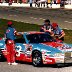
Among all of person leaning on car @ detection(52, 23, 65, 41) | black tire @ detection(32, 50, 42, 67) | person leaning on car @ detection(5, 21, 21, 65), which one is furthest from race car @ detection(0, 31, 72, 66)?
person leaning on car @ detection(52, 23, 65, 41)

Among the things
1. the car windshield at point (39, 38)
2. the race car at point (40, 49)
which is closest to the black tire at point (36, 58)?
the race car at point (40, 49)

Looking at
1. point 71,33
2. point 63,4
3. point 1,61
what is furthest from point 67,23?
point 63,4

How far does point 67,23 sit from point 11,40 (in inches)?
793

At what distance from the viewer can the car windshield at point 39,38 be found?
17156mm

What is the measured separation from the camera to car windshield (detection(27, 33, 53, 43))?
1716 cm

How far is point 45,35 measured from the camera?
17609 millimetres

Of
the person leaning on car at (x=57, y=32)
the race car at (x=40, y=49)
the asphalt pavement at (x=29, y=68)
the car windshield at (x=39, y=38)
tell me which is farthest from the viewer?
the person leaning on car at (x=57, y=32)

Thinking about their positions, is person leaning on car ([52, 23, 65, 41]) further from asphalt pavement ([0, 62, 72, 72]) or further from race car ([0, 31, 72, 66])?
asphalt pavement ([0, 62, 72, 72])

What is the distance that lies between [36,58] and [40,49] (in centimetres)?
42

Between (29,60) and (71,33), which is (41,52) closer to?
(29,60)

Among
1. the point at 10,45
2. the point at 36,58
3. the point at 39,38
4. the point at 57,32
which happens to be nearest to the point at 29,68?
the point at 36,58

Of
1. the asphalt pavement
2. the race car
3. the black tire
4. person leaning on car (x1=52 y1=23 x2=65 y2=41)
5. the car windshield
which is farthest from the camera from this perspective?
person leaning on car (x1=52 y1=23 x2=65 y2=41)

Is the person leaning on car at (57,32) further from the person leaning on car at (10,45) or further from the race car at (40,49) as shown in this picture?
the person leaning on car at (10,45)

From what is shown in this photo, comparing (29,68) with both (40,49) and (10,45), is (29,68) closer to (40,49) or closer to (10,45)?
(40,49)
